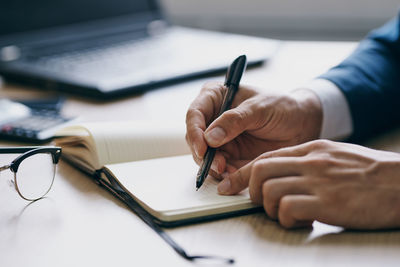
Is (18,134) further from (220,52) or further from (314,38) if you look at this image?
(314,38)

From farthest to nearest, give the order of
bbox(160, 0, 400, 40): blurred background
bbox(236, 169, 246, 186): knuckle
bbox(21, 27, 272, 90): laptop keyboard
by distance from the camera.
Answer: bbox(160, 0, 400, 40): blurred background → bbox(21, 27, 272, 90): laptop keyboard → bbox(236, 169, 246, 186): knuckle

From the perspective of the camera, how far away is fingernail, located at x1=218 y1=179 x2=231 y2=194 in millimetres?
630

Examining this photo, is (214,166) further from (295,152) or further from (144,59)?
(144,59)

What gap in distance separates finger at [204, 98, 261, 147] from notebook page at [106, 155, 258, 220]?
5 cm

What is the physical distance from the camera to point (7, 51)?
1264 mm

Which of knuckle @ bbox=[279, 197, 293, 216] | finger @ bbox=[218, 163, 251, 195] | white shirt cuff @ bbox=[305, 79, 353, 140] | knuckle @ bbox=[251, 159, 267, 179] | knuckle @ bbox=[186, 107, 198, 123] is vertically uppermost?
knuckle @ bbox=[251, 159, 267, 179]

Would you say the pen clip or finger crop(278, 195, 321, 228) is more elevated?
the pen clip

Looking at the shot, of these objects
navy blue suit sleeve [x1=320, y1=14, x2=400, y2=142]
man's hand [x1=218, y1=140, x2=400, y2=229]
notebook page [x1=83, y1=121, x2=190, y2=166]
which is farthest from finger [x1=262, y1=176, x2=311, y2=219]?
navy blue suit sleeve [x1=320, y1=14, x2=400, y2=142]

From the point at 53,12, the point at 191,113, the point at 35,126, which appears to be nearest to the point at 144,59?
the point at 53,12

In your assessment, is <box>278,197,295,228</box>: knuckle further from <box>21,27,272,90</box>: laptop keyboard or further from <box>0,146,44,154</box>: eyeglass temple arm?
<box>21,27,272,90</box>: laptop keyboard

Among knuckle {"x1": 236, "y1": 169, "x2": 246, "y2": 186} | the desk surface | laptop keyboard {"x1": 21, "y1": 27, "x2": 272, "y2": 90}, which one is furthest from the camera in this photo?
laptop keyboard {"x1": 21, "y1": 27, "x2": 272, "y2": 90}

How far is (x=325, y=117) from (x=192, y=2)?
4.04 ft

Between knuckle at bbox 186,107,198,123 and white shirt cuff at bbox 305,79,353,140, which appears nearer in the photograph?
knuckle at bbox 186,107,198,123

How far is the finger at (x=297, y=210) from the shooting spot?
56 cm
